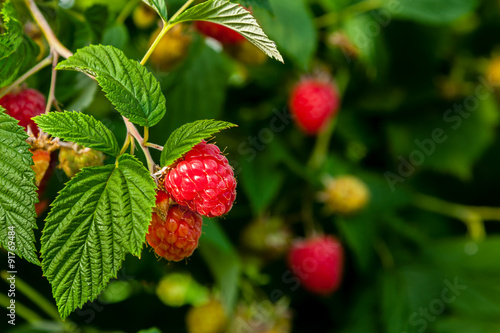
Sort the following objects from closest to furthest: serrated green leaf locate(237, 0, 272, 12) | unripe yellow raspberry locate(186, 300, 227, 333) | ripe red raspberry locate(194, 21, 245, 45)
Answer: serrated green leaf locate(237, 0, 272, 12) → ripe red raspberry locate(194, 21, 245, 45) → unripe yellow raspberry locate(186, 300, 227, 333)

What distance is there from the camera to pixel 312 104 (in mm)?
1100

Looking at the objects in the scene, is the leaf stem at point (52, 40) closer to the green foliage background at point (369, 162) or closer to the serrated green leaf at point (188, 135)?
the serrated green leaf at point (188, 135)

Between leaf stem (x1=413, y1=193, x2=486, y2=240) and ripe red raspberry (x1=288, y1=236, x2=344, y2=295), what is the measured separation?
0.30m

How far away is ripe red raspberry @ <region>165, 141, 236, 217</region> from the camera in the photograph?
14.8 inches

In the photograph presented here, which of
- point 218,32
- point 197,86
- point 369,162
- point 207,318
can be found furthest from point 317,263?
point 218,32

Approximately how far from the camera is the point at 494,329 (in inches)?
47.8

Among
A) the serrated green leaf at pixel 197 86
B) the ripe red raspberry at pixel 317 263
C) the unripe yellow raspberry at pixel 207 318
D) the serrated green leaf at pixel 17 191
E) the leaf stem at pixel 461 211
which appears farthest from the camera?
the leaf stem at pixel 461 211

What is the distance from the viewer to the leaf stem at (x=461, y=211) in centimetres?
137

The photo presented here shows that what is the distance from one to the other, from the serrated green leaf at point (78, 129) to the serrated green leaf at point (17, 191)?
0.9 inches

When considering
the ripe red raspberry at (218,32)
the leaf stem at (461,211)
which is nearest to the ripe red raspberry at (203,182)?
the ripe red raspberry at (218,32)

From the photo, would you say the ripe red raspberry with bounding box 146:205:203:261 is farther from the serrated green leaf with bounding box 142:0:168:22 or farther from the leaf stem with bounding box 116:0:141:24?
the leaf stem with bounding box 116:0:141:24

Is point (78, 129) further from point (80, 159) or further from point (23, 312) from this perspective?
point (23, 312)

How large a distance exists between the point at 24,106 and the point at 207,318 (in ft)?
2.38

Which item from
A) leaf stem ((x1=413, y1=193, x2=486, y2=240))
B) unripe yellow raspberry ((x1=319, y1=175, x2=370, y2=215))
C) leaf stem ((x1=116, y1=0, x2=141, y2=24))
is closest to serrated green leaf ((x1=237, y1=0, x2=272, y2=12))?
leaf stem ((x1=116, y1=0, x2=141, y2=24))
